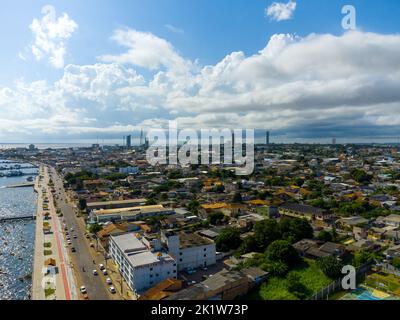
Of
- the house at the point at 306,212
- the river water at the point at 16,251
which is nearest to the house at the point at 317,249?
the house at the point at 306,212

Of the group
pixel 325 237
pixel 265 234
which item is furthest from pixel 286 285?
pixel 325 237

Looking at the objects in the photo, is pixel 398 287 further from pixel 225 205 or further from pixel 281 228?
pixel 225 205

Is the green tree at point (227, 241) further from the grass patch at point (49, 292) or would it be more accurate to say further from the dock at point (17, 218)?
the dock at point (17, 218)

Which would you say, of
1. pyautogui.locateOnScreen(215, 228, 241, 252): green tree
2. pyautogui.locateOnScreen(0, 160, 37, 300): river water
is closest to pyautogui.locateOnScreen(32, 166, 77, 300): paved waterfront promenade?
pyautogui.locateOnScreen(0, 160, 37, 300): river water

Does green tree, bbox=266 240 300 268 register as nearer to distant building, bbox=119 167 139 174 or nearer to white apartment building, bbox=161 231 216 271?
white apartment building, bbox=161 231 216 271
